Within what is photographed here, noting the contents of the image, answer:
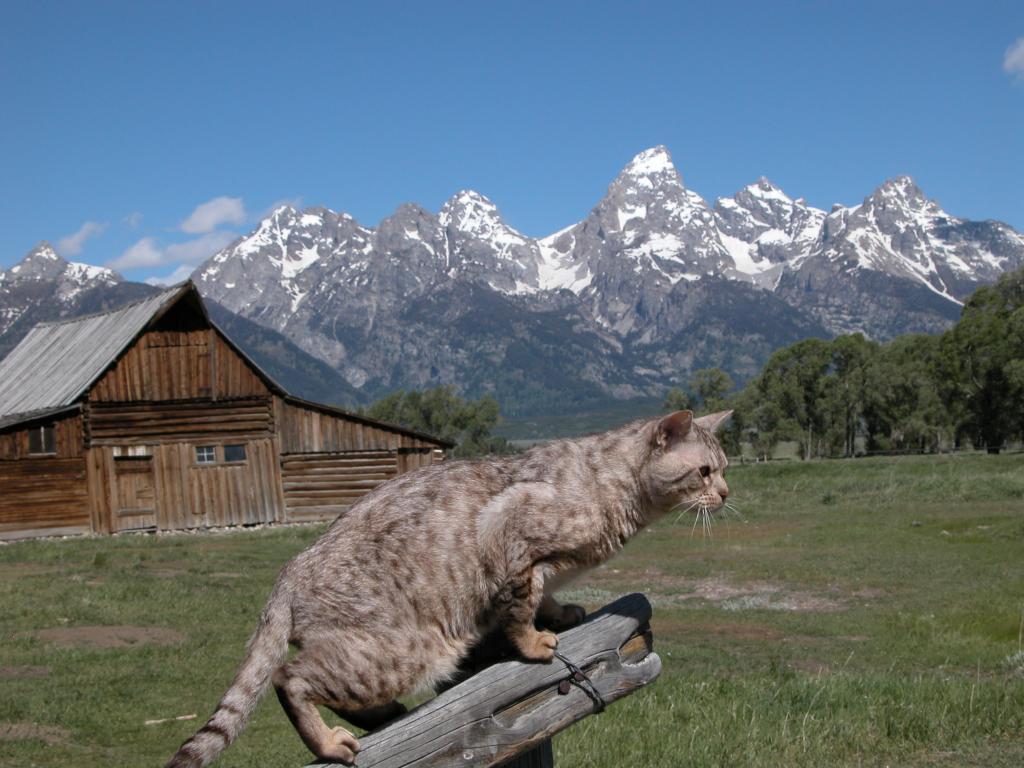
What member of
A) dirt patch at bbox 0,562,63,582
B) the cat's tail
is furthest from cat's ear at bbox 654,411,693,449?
dirt patch at bbox 0,562,63,582

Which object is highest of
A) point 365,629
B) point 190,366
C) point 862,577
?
point 190,366

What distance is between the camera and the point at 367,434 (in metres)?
45.1

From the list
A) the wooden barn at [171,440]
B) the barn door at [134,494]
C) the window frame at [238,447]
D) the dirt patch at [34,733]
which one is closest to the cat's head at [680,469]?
the dirt patch at [34,733]

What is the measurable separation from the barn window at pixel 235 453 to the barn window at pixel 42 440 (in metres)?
6.20

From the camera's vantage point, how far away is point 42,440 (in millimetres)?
38969

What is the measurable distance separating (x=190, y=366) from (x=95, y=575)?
704 inches

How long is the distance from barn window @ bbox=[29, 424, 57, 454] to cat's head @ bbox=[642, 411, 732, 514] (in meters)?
37.5

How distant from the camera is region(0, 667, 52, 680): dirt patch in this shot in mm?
14430

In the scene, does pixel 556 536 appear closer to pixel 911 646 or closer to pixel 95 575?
pixel 911 646

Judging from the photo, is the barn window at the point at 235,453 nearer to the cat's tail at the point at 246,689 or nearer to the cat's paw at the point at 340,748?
the cat's tail at the point at 246,689

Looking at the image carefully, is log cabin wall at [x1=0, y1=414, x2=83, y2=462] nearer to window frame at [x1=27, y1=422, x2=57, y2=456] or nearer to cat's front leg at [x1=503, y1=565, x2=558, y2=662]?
window frame at [x1=27, y1=422, x2=57, y2=456]

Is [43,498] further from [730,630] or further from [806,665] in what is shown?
[806,665]

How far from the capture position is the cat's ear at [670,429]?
5.37 m

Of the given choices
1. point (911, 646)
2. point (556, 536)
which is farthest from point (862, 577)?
point (556, 536)
